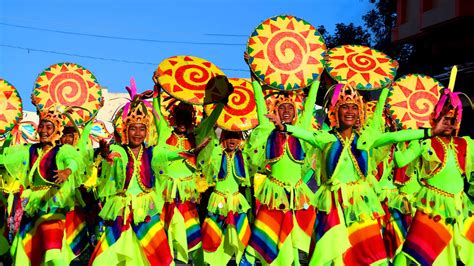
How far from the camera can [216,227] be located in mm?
11273

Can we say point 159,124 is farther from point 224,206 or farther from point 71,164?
point 224,206

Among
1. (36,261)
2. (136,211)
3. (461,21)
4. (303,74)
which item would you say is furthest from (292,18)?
(461,21)

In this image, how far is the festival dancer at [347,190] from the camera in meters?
8.77

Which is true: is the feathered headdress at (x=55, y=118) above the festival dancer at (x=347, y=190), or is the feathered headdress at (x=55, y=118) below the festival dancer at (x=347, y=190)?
above

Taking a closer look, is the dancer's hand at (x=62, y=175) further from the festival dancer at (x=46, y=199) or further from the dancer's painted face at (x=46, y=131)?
the dancer's painted face at (x=46, y=131)

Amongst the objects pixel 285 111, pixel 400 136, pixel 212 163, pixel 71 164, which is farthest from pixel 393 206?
pixel 71 164

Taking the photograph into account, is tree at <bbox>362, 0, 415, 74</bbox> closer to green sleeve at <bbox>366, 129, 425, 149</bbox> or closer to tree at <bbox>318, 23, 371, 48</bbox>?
tree at <bbox>318, 23, 371, 48</bbox>

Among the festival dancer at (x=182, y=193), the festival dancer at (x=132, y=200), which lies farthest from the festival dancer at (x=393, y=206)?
the festival dancer at (x=132, y=200)

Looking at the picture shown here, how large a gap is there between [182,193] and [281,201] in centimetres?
199

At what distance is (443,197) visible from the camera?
355 inches

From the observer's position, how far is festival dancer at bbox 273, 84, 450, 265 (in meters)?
8.77

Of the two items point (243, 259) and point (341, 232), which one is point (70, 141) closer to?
point (243, 259)

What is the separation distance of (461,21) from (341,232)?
16541mm

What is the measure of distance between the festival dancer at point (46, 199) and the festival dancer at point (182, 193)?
128 centimetres
